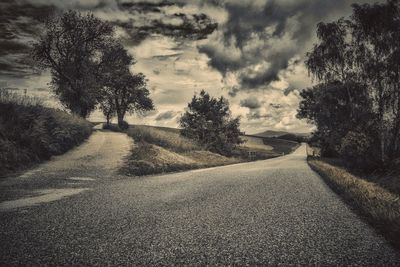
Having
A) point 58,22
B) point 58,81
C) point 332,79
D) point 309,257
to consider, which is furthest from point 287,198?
point 58,81

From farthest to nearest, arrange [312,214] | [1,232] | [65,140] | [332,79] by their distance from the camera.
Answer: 1. [332,79]
2. [65,140]
3. [312,214]
4. [1,232]

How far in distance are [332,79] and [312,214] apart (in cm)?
1879

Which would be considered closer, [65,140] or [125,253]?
[125,253]

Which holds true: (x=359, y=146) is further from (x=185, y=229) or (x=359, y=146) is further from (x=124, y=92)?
(x=124, y=92)

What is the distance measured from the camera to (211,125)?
35.2 meters

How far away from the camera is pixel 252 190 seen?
7758 millimetres

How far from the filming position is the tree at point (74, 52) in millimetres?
24516

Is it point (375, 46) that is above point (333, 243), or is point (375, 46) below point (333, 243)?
above

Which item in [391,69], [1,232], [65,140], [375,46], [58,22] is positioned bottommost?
[1,232]

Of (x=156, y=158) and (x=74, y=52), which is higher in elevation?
(x=74, y=52)

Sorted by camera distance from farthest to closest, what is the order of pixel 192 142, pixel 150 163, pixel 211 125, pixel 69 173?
pixel 211 125 < pixel 192 142 < pixel 150 163 < pixel 69 173

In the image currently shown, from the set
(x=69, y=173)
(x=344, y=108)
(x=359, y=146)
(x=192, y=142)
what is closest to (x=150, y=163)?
(x=69, y=173)

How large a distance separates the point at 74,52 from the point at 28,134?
1625 centimetres

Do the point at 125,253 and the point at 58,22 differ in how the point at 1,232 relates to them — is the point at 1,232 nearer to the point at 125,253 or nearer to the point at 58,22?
the point at 125,253
